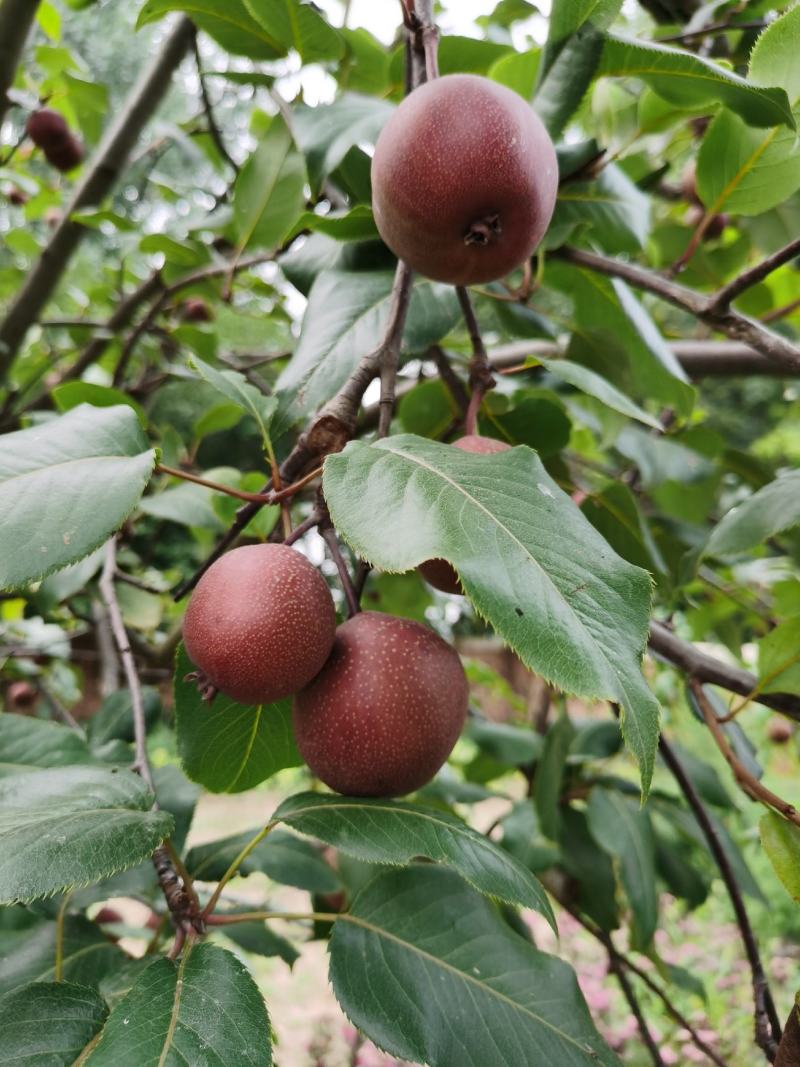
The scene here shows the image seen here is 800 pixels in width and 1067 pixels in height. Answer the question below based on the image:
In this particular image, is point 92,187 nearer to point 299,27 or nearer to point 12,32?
point 12,32

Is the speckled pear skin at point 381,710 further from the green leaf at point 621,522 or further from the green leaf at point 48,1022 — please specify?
the green leaf at point 621,522

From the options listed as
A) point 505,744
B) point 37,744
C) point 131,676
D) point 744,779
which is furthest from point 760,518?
point 505,744

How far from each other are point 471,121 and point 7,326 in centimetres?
153

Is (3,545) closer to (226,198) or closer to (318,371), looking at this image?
(318,371)

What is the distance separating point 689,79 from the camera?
2.40 ft

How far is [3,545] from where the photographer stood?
51 cm

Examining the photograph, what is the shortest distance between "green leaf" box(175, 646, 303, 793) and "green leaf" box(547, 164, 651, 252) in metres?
0.59

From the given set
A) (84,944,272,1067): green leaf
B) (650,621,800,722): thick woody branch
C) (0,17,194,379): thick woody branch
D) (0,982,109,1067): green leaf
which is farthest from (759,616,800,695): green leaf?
(0,17,194,379): thick woody branch

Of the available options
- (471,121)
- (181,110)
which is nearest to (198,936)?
(471,121)

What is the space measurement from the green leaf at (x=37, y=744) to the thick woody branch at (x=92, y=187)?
1.09 m

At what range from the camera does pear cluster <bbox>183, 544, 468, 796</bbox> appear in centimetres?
55

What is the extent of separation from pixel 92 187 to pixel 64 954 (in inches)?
59.7

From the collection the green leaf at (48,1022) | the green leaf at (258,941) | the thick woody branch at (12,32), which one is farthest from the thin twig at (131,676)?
the thick woody branch at (12,32)

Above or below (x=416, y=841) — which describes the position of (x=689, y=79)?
above
